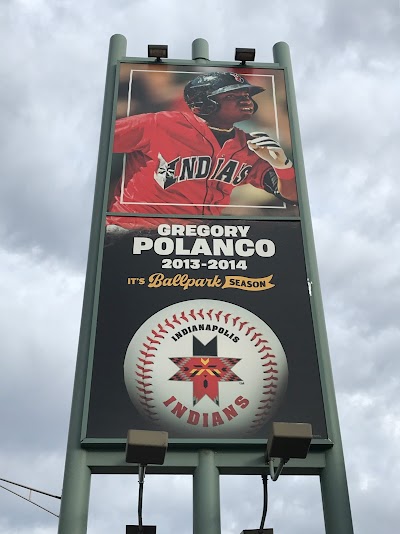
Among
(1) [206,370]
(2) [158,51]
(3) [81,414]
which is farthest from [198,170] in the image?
(3) [81,414]

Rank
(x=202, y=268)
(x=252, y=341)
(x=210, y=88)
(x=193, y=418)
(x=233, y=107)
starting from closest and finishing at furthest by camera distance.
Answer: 1. (x=193, y=418)
2. (x=252, y=341)
3. (x=202, y=268)
4. (x=233, y=107)
5. (x=210, y=88)

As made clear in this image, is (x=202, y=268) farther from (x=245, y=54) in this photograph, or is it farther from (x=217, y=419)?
(x=245, y=54)

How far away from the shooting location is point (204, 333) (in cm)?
1034

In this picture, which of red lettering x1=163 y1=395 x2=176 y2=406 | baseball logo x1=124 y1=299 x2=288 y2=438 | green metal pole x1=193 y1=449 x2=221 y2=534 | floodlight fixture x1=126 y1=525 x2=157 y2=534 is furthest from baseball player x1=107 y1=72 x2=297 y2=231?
floodlight fixture x1=126 y1=525 x2=157 y2=534

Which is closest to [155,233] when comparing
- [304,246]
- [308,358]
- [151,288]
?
[151,288]

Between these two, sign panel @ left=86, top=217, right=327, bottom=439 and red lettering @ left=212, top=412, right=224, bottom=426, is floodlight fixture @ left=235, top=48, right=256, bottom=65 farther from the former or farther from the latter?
red lettering @ left=212, top=412, right=224, bottom=426

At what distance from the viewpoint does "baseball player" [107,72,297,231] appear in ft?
39.9

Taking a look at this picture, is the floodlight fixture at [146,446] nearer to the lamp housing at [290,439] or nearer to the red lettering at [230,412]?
the lamp housing at [290,439]

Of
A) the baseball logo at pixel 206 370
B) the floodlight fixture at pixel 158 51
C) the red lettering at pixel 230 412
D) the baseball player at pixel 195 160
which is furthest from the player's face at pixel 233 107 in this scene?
the red lettering at pixel 230 412

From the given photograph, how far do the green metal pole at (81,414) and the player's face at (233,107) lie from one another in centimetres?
231

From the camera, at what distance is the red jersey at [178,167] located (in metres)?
12.1

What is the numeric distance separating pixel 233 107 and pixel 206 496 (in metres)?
7.96

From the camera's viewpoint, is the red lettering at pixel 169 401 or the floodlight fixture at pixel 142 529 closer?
the floodlight fixture at pixel 142 529

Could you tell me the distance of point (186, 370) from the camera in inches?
390
